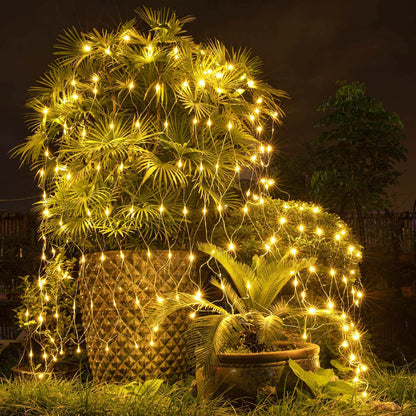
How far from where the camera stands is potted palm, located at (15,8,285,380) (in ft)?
15.7

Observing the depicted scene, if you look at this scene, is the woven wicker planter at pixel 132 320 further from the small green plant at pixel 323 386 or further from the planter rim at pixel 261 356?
the small green plant at pixel 323 386

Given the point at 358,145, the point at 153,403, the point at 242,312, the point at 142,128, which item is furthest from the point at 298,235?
the point at 358,145

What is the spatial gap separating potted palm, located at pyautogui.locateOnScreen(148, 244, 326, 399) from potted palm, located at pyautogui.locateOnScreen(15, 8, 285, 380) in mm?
A: 341

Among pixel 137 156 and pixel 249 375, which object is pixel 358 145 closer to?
pixel 137 156

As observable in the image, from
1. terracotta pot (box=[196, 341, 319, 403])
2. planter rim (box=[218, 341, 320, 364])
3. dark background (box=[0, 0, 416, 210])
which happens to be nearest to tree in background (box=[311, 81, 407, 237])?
dark background (box=[0, 0, 416, 210])

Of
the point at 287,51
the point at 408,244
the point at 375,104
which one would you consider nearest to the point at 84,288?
the point at 287,51

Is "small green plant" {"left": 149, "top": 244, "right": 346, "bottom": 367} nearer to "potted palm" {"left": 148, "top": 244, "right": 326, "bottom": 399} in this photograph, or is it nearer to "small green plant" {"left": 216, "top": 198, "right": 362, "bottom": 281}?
"potted palm" {"left": 148, "top": 244, "right": 326, "bottom": 399}

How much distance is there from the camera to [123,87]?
201 inches

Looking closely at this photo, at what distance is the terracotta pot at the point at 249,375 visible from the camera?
12.8 feet

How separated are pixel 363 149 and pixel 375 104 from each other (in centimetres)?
83

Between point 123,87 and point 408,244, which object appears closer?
point 123,87

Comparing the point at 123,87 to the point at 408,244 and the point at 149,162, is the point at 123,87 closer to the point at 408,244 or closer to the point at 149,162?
the point at 149,162

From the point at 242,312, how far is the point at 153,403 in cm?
108

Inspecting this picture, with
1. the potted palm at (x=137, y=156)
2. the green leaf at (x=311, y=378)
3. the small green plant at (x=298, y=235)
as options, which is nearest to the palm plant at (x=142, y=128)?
the potted palm at (x=137, y=156)
